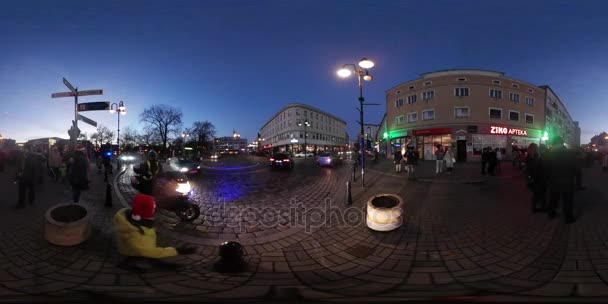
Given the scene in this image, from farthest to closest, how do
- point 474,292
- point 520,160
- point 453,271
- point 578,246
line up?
point 520,160 < point 578,246 < point 453,271 < point 474,292

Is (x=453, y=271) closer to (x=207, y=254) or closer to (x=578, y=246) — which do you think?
(x=578, y=246)

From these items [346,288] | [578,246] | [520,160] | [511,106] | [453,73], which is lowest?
[346,288]

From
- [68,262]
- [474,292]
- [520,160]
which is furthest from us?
[520,160]

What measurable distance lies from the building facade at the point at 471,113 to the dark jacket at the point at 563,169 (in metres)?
24.4

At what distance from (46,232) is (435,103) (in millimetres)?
32663

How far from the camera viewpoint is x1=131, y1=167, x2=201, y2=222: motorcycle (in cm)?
614

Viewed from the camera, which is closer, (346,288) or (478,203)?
(346,288)

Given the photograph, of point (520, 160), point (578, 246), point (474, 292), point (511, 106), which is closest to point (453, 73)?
point (511, 106)

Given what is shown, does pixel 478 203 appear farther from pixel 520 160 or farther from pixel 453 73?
pixel 453 73

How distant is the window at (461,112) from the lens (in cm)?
2819

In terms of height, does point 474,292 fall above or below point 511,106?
below

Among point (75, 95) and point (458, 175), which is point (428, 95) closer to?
point (458, 175)

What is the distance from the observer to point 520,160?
15.6 meters

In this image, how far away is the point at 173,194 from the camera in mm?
6312
